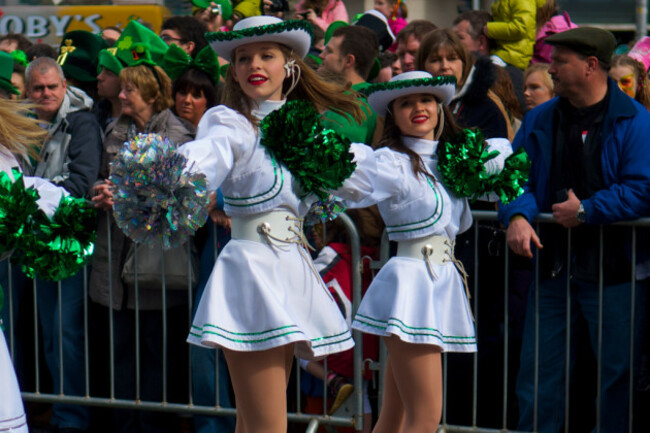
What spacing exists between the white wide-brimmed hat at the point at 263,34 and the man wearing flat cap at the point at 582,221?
1.56 metres

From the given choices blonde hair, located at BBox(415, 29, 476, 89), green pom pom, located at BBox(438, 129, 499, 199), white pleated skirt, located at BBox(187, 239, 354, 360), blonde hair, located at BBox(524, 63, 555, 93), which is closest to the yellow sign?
blonde hair, located at BBox(524, 63, 555, 93)

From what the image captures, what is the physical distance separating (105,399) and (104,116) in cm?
171

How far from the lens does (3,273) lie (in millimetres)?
6117

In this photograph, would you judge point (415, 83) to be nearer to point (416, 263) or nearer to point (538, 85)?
point (416, 263)

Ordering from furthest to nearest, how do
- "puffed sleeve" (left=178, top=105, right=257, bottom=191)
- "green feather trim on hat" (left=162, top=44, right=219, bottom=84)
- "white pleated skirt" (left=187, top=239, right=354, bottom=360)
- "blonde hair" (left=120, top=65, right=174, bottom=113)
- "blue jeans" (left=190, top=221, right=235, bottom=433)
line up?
1. "green feather trim on hat" (left=162, top=44, right=219, bottom=84)
2. "blonde hair" (left=120, top=65, right=174, bottom=113)
3. "blue jeans" (left=190, top=221, right=235, bottom=433)
4. "white pleated skirt" (left=187, top=239, right=354, bottom=360)
5. "puffed sleeve" (left=178, top=105, right=257, bottom=191)

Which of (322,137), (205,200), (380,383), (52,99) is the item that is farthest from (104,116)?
(205,200)

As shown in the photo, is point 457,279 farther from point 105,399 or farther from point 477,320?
point 105,399

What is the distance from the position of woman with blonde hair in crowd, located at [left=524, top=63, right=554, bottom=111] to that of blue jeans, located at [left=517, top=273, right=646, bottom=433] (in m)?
1.64

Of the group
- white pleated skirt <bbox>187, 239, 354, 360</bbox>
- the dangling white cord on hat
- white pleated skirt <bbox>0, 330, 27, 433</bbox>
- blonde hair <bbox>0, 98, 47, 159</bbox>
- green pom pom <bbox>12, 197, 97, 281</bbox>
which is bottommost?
white pleated skirt <bbox>0, 330, 27, 433</bbox>

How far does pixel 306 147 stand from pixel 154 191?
0.78 meters

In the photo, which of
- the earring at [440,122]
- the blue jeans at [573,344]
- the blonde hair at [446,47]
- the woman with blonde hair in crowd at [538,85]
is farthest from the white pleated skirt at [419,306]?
the woman with blonde hair in crowd at [538,85]

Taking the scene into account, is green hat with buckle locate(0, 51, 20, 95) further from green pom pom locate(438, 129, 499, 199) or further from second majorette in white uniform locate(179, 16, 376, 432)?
green pom pom locate(438, 129, 499, 199)

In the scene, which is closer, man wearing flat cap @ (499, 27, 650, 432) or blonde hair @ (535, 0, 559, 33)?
man wearing flat cap @ (499, 27, 650, 432)

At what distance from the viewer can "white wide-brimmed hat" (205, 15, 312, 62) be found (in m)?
4.12
